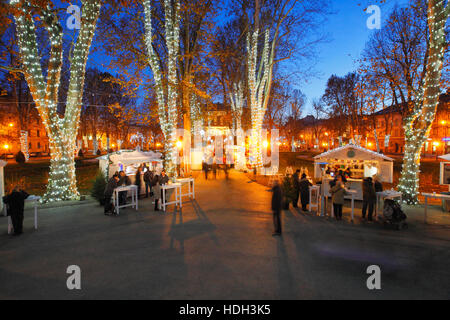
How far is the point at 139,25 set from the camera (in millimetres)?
15508

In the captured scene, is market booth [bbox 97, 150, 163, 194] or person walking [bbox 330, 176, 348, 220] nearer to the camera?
person walking [bbox 330, 176, 348, 220]

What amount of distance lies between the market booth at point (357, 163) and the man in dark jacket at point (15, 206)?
11084mm

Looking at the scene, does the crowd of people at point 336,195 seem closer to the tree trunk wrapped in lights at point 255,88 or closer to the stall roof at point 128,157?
the stall roof at point 128,157

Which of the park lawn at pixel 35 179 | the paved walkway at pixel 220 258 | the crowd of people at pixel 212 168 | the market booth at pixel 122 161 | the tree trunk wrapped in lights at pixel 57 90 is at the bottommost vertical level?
the paved walkway at pixel 220 258

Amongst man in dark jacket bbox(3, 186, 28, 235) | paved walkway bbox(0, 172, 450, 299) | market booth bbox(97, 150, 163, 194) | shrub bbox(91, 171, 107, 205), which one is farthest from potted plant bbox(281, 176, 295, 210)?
man in dark jacket bbox(3, 186, 28, 235)

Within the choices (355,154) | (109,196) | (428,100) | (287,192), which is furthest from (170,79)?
(428,100)

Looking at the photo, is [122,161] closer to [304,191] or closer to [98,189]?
[98,189]

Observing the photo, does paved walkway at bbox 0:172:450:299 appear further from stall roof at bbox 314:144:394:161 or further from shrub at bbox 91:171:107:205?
stall roof at bbox 314:144:394:161

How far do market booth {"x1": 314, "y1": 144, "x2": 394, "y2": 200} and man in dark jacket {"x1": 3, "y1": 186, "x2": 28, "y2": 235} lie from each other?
1108 cm

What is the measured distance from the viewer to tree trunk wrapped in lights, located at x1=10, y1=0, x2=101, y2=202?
10891 mm

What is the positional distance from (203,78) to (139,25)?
6020 mm

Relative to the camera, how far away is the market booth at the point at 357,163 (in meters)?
11.8

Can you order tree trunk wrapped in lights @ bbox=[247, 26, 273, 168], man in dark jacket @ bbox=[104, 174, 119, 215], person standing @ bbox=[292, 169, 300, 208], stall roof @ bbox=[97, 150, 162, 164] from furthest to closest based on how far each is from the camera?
tree trunk wrapped in lights @ bbox=[247, 26, 273, 168]
stall roof @ bbox=[97, 150, 162, 164]
person standing @ bbox=[292, 169, 300, 208]
man in dark jacket @ bbox=[104, 174, 119, 215]

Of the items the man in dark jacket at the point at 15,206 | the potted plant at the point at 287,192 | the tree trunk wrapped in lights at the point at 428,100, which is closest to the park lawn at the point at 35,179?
the man in dark jacket at the point at 15,206
